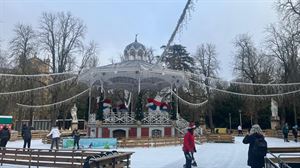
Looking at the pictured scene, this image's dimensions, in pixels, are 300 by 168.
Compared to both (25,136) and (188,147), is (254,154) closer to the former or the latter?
(188,147)

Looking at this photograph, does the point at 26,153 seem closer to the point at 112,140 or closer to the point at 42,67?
the point at 112,140

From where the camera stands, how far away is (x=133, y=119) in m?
25.5

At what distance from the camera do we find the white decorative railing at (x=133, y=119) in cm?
2567

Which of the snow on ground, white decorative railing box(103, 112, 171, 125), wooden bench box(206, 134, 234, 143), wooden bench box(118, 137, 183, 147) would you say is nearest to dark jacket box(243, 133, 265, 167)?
the snow on ground

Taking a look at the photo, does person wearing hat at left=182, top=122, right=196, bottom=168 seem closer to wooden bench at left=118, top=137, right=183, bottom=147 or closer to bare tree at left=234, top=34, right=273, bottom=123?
wooden bench at left=118, top=137, right=183, bottom=147

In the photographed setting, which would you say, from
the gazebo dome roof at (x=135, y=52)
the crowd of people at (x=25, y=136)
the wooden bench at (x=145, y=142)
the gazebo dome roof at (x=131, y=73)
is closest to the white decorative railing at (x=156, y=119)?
the gazebo dome roof at (x=131, y=73)

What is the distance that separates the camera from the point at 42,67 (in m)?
39.4

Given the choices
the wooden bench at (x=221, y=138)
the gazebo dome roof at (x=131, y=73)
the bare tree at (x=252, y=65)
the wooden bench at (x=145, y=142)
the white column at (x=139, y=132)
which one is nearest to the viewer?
the wooden bench at (x=145, y=142)

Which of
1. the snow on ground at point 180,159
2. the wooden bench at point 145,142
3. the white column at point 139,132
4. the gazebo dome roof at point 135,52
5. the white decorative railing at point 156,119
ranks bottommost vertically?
the snow on ground at point 180,159

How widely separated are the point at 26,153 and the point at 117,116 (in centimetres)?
1556

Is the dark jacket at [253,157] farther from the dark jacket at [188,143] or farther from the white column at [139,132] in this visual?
the white column at [139,132]

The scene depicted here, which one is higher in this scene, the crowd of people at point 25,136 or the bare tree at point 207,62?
the bare tree at point 207,62

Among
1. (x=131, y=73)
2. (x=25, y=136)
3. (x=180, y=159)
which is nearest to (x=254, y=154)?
(x=180, y=159)

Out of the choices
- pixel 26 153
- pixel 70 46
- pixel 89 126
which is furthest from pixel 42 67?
pixel 26 153
